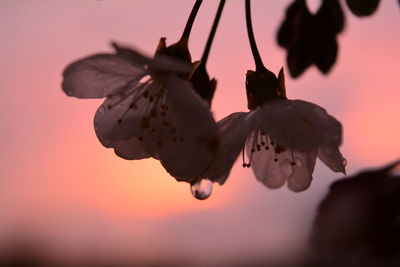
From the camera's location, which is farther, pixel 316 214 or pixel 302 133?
pixel 302 133

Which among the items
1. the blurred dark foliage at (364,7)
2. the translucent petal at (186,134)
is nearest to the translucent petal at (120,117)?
the translucent petal at (186,134)

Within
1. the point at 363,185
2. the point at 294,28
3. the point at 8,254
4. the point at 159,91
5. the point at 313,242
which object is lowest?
the point at 8,254

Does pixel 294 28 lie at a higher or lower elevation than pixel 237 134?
higher

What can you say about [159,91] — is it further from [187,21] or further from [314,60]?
[314,60]

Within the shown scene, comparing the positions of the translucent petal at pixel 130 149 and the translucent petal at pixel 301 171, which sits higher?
the translucent petal at pixel 130 149

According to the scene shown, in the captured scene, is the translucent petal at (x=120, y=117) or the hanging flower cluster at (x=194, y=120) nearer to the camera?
the hanging flower cluster at (x=194, y=120)

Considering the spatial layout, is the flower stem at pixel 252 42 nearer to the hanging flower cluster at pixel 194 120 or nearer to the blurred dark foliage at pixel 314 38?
the hanging flower cluster at pixel 194 120

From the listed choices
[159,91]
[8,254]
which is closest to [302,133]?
[159,91]

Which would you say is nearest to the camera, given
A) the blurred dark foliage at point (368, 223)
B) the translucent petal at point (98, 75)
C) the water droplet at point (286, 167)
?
the blurred dark foliage at point (368, 223)

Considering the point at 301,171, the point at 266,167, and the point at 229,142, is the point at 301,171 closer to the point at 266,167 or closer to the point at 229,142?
the point at 266,167
